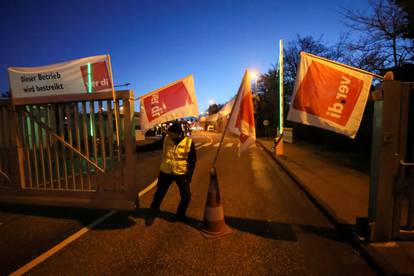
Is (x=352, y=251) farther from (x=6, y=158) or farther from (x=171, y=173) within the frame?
(x=6, y=158)

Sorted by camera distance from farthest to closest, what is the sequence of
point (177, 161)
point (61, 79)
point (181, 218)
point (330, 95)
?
point (61, 79), point (181, 218), point (177, 161), point (330, 95)

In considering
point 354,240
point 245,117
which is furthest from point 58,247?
point 354,240

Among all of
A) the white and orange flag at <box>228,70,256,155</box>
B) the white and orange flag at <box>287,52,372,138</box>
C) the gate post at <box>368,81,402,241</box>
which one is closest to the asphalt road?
the gate post at <box>368,81,402,241</box>

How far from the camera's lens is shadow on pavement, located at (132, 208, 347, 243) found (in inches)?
165

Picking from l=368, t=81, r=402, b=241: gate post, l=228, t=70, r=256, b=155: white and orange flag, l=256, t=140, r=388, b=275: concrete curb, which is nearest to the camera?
l=256, t=140, r=388, b=275: concrete curb

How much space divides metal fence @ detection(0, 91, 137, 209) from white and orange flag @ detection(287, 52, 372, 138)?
2884mm

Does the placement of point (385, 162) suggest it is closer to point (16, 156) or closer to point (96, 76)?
point (96, 76)

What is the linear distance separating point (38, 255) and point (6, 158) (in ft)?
10.2

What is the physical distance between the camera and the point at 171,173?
4535mm

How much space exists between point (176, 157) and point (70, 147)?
6.90ft

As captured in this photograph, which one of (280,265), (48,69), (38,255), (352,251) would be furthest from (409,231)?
(48,69)

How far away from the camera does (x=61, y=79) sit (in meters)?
4.91

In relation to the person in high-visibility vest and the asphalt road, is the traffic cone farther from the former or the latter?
the person in high-visibility vest

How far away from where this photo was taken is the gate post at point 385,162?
3395mm
